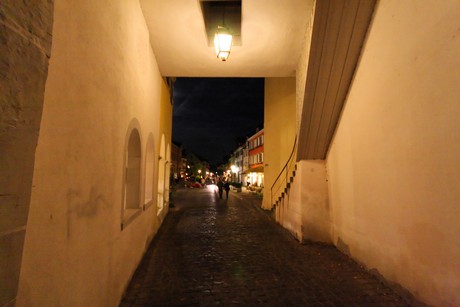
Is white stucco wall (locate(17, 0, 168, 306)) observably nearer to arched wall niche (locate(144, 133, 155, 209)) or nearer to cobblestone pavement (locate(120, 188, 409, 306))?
cobblestone pavement (locate(120, 188, 409, 306))

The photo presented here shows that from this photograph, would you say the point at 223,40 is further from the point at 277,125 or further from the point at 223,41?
the point at 277,125

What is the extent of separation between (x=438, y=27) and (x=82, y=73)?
13.9 ft

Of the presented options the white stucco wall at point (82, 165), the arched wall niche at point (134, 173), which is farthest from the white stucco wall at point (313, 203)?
the white stucco wall at point (82, 165)

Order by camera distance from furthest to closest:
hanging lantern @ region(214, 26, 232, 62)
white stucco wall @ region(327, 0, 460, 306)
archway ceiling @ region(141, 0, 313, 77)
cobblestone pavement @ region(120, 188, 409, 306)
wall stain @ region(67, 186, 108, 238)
→ 1. hanging lantern @ region(214, 26, 232, 62)
2. archway ceiling @ region(141, 0, 313, 77)
3. cobblestone pavement @ region(120, 188, 409, 306)
4. white stucco wall @ region(327, 0, 460, 306)
5. wall stain @ region(67, 186, 108, 238)

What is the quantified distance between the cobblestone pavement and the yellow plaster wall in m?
6.48

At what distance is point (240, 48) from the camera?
7.27 metres

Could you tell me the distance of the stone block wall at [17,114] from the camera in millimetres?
1424

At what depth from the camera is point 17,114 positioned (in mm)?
1518

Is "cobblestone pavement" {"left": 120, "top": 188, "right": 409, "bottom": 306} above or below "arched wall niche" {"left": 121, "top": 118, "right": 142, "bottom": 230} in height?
below

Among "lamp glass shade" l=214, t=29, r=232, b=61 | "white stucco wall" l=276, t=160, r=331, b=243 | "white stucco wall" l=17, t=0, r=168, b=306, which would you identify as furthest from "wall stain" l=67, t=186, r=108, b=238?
"white stucco wall" l=276, t=160, r=331, b=243

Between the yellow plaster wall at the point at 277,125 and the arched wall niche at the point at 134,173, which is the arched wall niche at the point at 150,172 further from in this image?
the yellow plaster wall at the point at 277,125

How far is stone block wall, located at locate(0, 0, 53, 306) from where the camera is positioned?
4.67ft

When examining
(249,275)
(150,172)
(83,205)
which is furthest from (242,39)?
(83,205)

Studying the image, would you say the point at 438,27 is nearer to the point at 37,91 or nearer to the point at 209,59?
the point at 37,91
